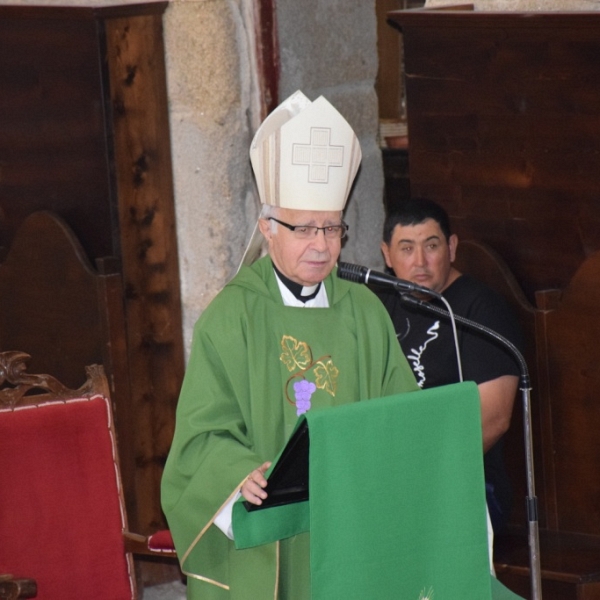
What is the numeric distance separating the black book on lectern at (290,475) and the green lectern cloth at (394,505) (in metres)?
0.03

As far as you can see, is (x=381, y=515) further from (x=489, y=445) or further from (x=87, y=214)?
(x=87, y=214)

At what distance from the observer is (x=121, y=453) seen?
4465 mm

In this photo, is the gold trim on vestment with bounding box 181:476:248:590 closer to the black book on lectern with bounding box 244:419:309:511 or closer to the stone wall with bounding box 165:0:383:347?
the black book on lectern with bounding box 244:419:309:511

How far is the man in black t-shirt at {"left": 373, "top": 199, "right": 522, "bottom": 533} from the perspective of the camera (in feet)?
13.2

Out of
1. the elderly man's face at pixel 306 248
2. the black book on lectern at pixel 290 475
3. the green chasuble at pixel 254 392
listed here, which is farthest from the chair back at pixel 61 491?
the black book on lectern at pixel 290 475

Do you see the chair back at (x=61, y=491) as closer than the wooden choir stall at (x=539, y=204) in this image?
Yes

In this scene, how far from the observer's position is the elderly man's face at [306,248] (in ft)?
9.85

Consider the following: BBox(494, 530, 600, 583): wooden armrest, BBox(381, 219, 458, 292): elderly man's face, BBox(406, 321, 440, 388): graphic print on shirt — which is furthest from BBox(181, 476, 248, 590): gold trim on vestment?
BBox(381, 219, 458, 292): elderly man's face

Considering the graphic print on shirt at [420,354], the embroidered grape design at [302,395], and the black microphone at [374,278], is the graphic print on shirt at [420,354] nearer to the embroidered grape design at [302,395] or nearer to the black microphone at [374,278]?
the embroidered grape design at [302,395]

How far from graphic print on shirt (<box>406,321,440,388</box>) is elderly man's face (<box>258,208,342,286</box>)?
1.19 meters

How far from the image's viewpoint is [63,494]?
3.51m

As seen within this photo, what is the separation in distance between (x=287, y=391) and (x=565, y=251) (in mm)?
1488

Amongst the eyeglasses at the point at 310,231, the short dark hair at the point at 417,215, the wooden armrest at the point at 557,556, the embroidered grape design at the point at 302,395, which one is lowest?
the wooden armrest at the point at 557,556

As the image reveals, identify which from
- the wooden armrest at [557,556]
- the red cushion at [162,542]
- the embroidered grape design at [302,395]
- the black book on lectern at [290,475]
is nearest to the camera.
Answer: the black book on lectern at [290,475]
